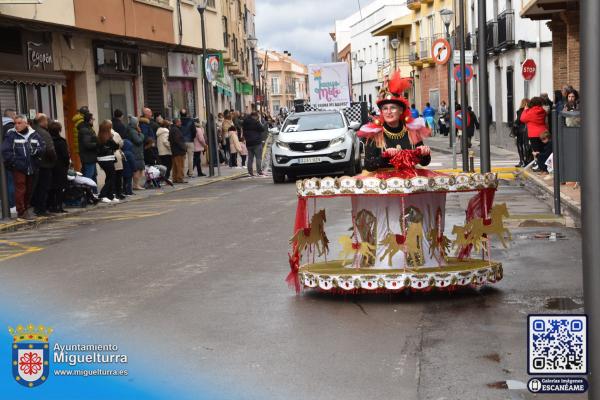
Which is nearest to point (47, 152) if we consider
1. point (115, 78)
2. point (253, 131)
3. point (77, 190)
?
point (77, 190)

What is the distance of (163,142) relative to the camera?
84.8 ft

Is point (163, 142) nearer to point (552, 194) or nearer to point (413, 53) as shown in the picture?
point (552, 194)

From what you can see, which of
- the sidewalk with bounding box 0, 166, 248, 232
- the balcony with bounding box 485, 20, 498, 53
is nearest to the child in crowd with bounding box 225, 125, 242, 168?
the sidewalk with bounding box 0, 166, 248, 232

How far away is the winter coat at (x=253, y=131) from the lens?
92.4 ft

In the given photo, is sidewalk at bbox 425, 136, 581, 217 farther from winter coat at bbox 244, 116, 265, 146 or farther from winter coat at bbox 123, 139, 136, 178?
winter coat at bbox 123, 139, 136, 178

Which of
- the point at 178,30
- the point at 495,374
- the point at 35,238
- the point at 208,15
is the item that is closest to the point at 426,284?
the point at 495,374

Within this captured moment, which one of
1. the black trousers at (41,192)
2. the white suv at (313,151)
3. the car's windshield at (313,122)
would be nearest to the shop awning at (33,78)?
the black trousers at (41,192)

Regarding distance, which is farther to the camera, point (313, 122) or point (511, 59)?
point (511, 59)

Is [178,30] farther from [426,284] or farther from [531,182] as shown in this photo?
[426,284]

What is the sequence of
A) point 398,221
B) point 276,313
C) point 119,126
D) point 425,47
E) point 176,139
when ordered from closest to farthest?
point 276,313
point 398,221
point 119,126
point 176,139
point 425,47

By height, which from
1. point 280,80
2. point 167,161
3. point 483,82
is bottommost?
point 167,161

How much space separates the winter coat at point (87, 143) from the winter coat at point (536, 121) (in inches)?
361

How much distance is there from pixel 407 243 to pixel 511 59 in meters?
34.3

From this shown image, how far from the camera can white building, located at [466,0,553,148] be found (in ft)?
121
